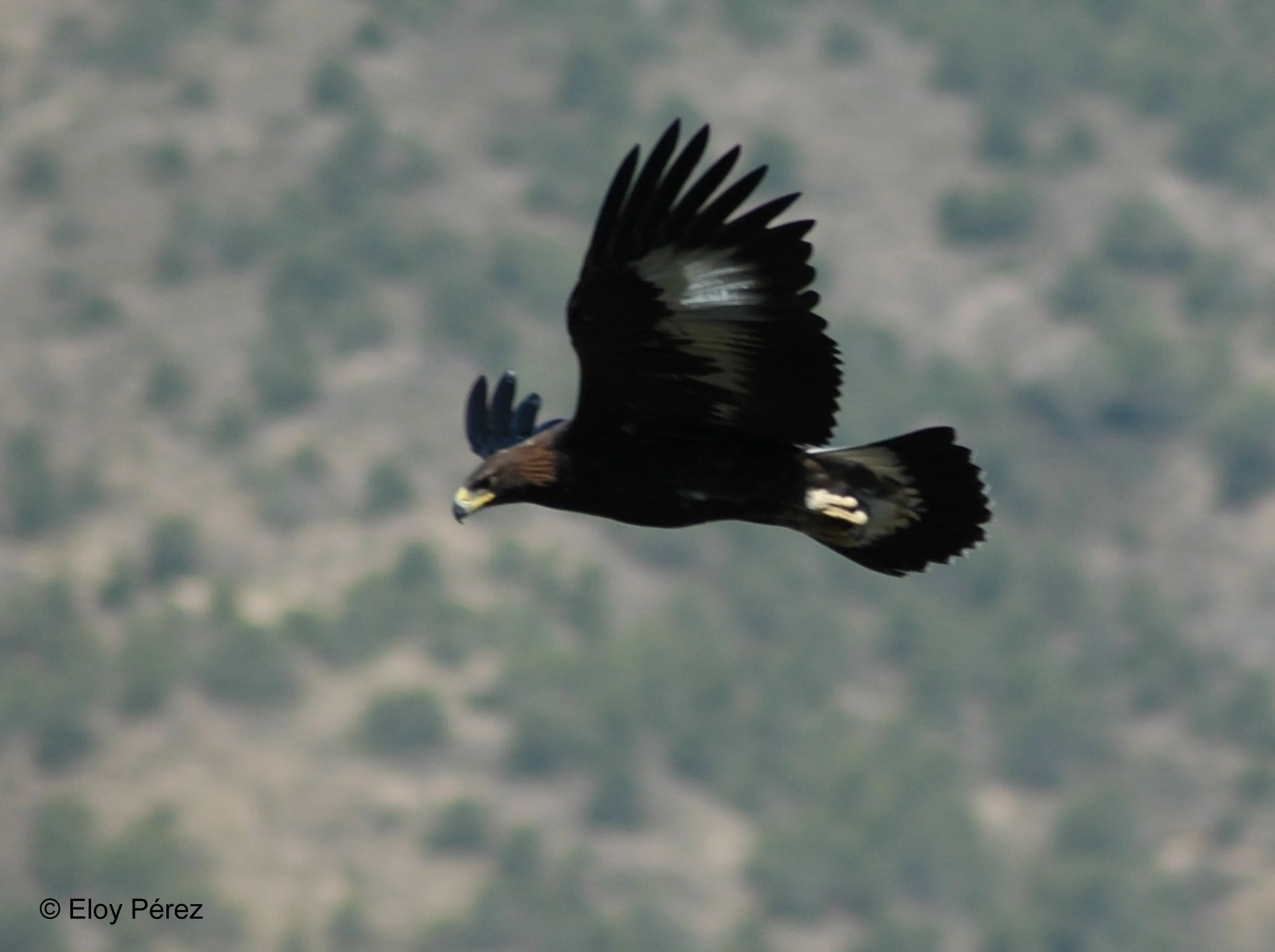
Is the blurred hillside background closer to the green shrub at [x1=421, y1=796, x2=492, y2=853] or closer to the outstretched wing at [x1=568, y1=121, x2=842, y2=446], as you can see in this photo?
the green shrub at [x1=421, y1=796, x2=492, y2=853]

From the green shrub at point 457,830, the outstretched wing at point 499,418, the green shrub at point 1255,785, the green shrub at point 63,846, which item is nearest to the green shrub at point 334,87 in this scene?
the green shrub at point 63,846

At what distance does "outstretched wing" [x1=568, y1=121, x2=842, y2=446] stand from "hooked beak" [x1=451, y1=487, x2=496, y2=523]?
0.64m

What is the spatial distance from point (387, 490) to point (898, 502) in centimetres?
5401

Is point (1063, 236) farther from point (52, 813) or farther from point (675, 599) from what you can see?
point (52, 813)

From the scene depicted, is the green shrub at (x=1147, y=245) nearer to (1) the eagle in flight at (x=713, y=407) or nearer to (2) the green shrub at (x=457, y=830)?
(2) the green shrub at (x=457, y=830)

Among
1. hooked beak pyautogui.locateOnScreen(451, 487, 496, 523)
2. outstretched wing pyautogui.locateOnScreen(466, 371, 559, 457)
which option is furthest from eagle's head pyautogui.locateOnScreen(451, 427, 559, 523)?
outstretched wing pyautogui.locateOnScreen(466, 371, 559, 457)

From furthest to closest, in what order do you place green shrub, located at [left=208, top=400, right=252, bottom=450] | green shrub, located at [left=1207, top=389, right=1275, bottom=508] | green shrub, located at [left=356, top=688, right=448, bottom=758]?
green shrub, located at [left=208, top=400, right=252, bottom=450], green shrub, located at [left=1207, top=389, right=1275, bottom=508], green shrub, located at [left=356, top=688, right=448, bottom=758]

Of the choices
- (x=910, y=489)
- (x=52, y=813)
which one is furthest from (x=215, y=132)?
(x=910, y=489)

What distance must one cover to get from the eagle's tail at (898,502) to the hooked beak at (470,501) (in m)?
1.42

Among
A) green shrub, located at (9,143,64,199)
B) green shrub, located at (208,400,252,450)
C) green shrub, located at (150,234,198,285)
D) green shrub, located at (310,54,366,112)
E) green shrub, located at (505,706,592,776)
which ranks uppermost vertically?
green shrub, located at (310,54,366,112)

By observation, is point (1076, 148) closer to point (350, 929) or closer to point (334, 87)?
point (334, 87)

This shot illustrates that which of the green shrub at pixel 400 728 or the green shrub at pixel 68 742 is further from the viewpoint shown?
the green shrub at pixel 68 742

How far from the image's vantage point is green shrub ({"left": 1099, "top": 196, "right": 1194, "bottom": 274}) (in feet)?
257

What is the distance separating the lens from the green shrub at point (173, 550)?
63.2 m
